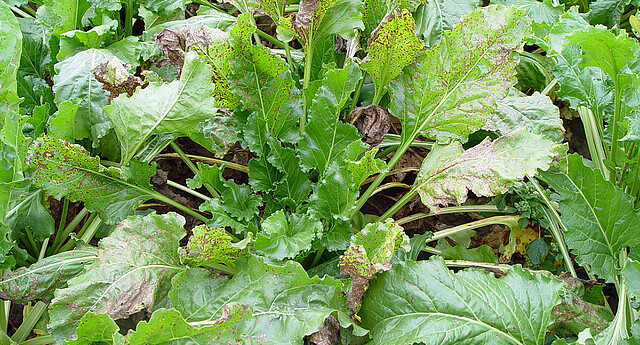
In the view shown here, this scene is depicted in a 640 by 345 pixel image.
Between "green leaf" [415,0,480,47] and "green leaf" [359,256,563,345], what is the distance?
2.39ft

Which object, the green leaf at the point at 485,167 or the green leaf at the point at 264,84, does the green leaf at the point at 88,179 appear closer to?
the green leaf at the point at 264,84

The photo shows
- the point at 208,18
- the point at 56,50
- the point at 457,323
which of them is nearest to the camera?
the point at 457,323

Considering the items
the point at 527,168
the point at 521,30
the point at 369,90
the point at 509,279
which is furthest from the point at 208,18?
the point at 509,279

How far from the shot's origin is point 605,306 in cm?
136

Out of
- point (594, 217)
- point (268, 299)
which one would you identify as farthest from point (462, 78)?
point (268, 299)

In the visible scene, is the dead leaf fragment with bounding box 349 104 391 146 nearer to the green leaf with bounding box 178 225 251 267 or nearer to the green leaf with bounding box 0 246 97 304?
the green leaf with bounding box 178 225 251 267

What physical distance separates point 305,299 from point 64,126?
738 millimetres

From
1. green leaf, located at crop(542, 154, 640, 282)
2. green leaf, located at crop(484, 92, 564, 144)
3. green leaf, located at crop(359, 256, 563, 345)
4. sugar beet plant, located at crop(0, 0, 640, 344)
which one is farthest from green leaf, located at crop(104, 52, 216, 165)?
green leaf, located at crop(542, 154, 640, 282)

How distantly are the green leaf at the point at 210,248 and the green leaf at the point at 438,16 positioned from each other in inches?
32.8

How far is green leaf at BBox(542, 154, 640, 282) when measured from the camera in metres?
1.26

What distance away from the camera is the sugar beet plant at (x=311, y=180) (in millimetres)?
1119

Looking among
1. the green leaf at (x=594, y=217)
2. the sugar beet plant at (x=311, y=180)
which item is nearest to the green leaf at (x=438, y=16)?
the sugar beet plant at (x=311, y=180)

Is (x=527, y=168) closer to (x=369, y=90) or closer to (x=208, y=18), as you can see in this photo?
(x=369, y=90)

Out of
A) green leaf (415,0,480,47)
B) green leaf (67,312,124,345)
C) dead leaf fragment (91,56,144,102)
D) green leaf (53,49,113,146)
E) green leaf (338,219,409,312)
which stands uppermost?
green leaf (415,0,480,47)
